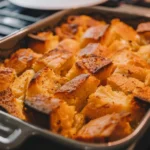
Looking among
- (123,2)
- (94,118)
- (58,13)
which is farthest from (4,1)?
(94,118)

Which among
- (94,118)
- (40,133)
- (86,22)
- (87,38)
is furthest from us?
(86,22)

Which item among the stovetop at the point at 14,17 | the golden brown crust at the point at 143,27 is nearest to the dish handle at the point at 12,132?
the stovetop at the point at 14,17

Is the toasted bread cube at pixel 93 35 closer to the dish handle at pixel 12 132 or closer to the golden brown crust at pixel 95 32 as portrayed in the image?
the golden brown crust at pixel 95 32

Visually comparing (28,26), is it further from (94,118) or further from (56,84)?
(94,118)

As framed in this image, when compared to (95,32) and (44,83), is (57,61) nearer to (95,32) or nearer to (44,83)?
(44,83)

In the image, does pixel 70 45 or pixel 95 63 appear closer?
pixel 95 63

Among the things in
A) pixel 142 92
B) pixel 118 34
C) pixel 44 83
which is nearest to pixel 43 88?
pixel 44 83

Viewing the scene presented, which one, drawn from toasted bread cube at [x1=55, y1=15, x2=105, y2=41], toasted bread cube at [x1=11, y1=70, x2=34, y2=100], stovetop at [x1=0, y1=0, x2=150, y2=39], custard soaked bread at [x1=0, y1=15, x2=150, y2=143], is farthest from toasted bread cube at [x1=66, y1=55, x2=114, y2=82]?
stovetop at [x1=0, y1=0, x2=150, y2=39]
